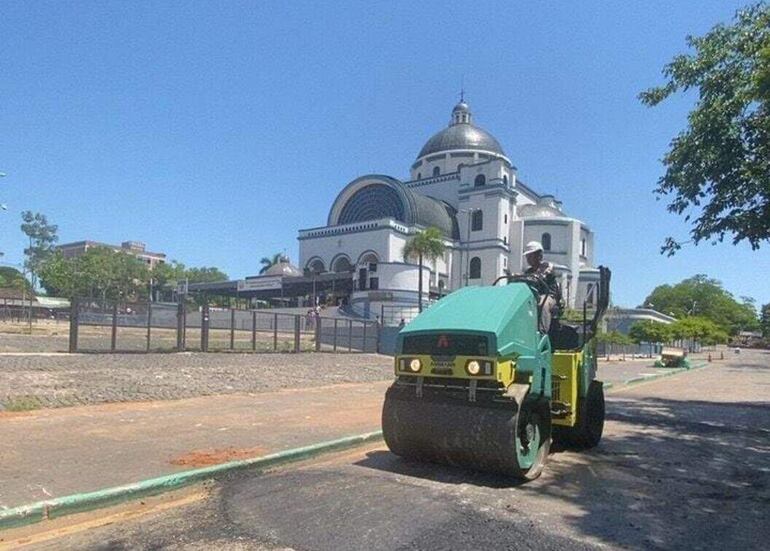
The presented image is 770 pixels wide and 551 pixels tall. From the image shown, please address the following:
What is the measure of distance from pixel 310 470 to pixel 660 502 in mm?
3524

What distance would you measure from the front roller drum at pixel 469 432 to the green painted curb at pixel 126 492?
1.58 metres

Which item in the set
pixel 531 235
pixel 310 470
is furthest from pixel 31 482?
pixel 531 235

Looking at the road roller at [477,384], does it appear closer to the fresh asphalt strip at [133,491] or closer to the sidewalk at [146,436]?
the fresh asphalt strip at [133,491]

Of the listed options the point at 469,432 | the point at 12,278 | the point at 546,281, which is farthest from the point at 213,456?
the point at 12,278

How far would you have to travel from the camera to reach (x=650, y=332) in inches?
2643

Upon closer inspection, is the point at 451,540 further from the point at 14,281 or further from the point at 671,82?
the point at 14,281

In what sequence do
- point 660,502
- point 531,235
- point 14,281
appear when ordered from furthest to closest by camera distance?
point 14,281 → point 531,235 → point 660,502

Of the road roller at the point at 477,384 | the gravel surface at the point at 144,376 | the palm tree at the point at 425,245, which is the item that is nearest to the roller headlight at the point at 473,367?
the road roller at the point at 477,384

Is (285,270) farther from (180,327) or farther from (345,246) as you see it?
(180,327)

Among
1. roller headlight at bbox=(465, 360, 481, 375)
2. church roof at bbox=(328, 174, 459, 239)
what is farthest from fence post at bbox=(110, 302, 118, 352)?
church roof at bbox=(328, 174, 459, 239)

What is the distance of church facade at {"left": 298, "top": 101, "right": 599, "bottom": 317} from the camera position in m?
74.1

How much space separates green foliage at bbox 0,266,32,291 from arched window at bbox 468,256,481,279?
76490 mm

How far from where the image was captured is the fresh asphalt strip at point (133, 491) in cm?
507

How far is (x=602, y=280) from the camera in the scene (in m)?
8.09
